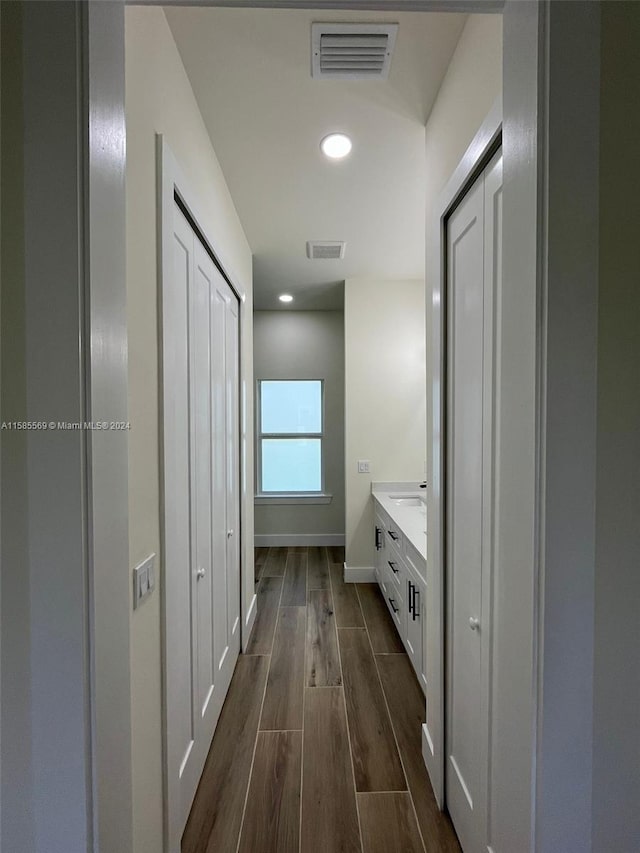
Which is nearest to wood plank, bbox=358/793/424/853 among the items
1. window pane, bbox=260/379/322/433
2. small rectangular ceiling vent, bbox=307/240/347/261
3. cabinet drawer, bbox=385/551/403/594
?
cabinet drawer, bbox=385/551/403/594

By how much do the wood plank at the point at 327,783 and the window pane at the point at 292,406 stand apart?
3225 millimetres

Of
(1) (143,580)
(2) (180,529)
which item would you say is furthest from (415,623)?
(1) (143,580)

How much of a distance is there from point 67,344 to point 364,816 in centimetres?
184

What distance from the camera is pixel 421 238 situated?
2691mm

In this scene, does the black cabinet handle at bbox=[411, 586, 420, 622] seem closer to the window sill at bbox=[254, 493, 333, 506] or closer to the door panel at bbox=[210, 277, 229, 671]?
the door panel at bbox=[210, 277, 229, 671]

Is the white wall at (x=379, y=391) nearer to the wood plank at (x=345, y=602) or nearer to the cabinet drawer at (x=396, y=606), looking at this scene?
the wood plank at (x=345, y=602)

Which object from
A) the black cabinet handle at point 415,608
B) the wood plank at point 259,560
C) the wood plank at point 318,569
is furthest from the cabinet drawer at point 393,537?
the wood plank at point 259,560

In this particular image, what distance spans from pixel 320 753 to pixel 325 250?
3030 millimetres

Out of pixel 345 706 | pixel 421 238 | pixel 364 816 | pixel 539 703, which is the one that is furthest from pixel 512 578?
pixel 421 238

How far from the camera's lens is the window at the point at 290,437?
4.90 metres

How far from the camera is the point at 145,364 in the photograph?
1.04m

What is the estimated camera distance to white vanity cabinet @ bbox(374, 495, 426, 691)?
6.68 feet

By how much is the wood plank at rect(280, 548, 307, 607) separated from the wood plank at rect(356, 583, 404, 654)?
52 cm

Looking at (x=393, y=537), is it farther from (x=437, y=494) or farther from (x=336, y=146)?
(x=336, y=146)
